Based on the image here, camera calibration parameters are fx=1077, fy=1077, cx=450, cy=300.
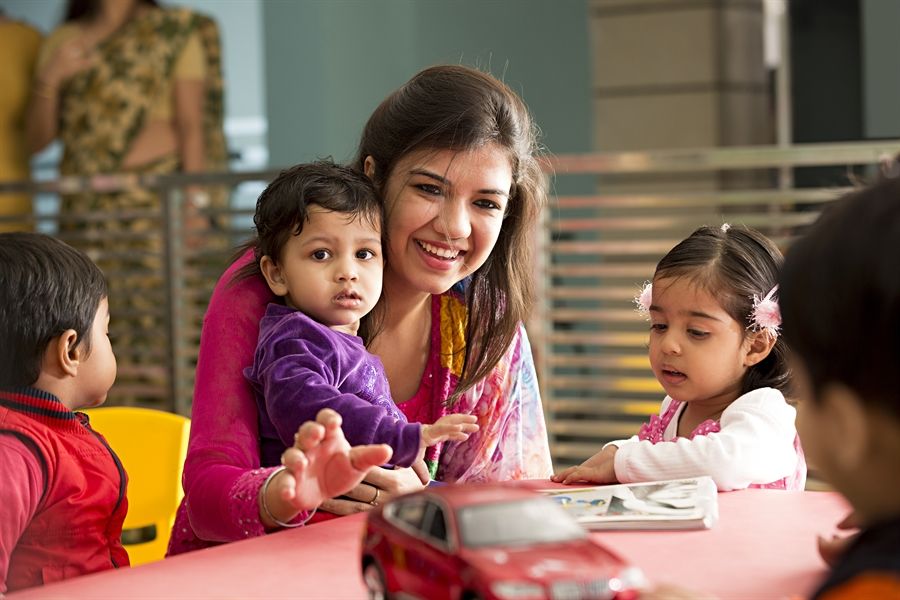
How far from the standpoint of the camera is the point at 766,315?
151 centimetres

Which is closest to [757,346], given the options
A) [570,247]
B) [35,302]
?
[35,302]

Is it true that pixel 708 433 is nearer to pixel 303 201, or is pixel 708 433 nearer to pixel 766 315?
pixel 766 315

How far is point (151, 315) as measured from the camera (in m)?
4.68

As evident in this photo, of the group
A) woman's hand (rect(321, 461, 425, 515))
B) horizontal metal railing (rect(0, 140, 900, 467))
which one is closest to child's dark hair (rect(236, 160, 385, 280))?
woman's hand (rect(321, 461, 425, 515))

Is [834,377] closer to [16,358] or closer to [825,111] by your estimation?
[16,358]

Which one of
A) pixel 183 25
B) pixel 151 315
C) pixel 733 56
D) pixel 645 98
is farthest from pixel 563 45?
pixel 151 315

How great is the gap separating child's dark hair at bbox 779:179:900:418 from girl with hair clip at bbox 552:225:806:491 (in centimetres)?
76

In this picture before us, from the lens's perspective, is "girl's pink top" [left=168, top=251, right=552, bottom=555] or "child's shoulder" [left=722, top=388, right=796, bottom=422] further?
"child's shoulder" [left=722, top=388, right=796, bottom=422]

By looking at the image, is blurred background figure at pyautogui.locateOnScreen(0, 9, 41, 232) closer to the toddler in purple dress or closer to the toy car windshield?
the toddler in purple dress

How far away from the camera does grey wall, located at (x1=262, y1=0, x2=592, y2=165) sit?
498cm

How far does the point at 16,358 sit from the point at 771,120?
4.29 metres

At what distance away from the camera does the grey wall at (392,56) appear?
4.98 m

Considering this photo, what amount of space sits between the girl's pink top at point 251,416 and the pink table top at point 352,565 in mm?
131

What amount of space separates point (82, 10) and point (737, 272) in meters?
4.13
